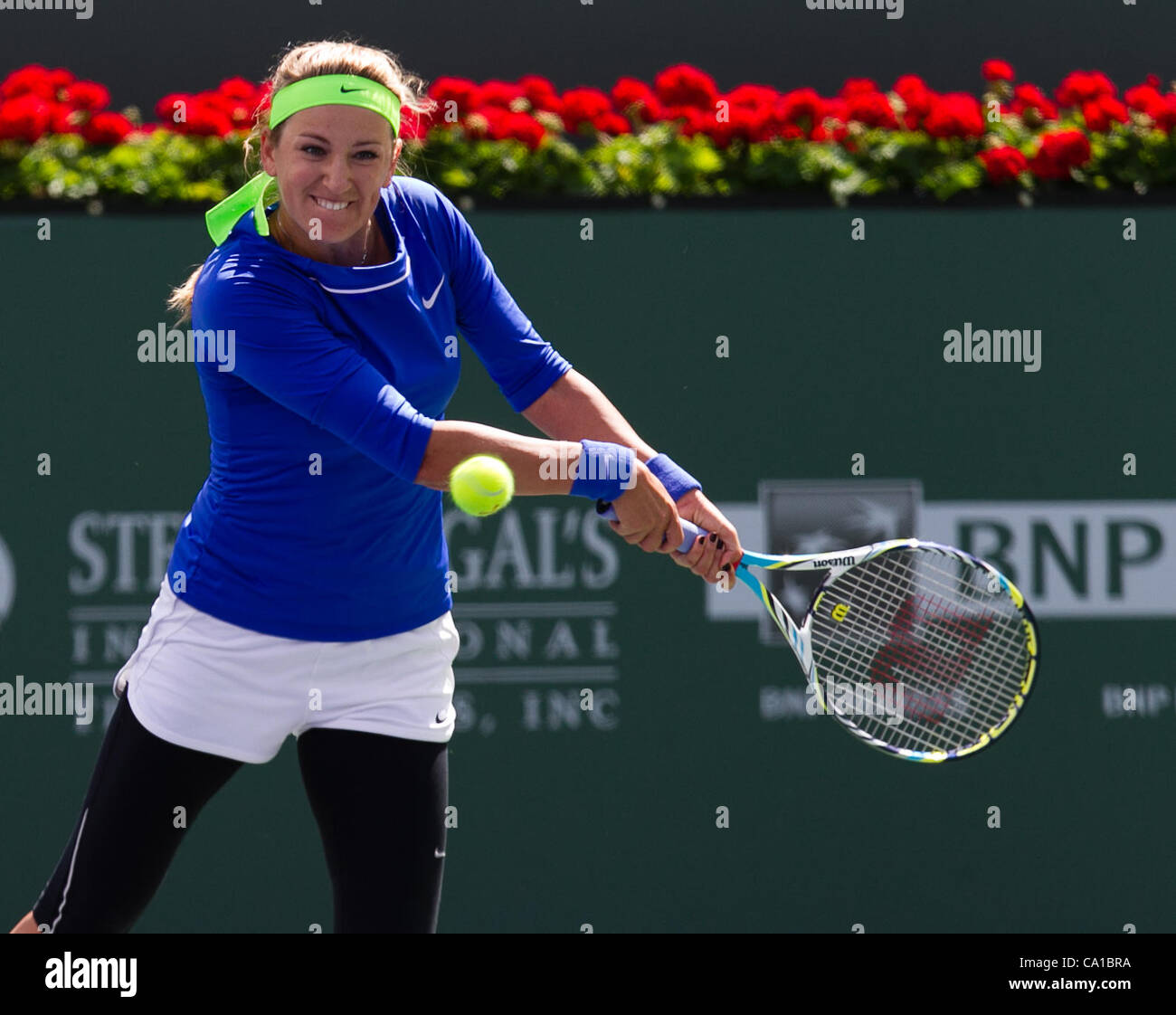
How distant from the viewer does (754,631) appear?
3.70 metres

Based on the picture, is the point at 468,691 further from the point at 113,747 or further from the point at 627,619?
the point at 113,747

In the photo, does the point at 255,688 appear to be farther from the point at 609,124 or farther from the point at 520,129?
the point at 609,124

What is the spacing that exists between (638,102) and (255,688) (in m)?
2.17

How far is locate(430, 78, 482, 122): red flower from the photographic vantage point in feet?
12.8

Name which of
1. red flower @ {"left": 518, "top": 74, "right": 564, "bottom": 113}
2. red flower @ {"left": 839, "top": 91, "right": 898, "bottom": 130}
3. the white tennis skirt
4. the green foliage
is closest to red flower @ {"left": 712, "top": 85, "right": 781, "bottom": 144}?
the green foliage

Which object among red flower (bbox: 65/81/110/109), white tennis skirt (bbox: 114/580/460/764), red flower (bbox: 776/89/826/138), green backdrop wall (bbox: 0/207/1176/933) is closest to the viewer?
white tennis skirt (bbox: 114/580/460/764)

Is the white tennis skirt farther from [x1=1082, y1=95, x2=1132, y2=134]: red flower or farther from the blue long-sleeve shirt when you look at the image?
[x1=1082, y1=95, x2=1132, y2=134]: red flower

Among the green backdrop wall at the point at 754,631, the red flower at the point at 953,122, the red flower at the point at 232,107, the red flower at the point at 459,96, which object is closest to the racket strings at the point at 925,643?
the green backdrop wall at the point at 754,631

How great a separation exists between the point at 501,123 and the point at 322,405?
5.86 ft

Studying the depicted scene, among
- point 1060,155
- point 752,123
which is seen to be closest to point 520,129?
point 752,123

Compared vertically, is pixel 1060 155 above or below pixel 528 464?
above

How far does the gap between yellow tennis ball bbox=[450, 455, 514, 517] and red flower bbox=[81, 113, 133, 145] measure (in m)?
2.09

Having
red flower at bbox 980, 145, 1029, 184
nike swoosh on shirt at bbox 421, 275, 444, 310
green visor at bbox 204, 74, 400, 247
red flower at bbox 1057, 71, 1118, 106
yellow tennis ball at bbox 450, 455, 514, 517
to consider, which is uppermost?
red flower at bbox 1057, 71, 1118, 106
